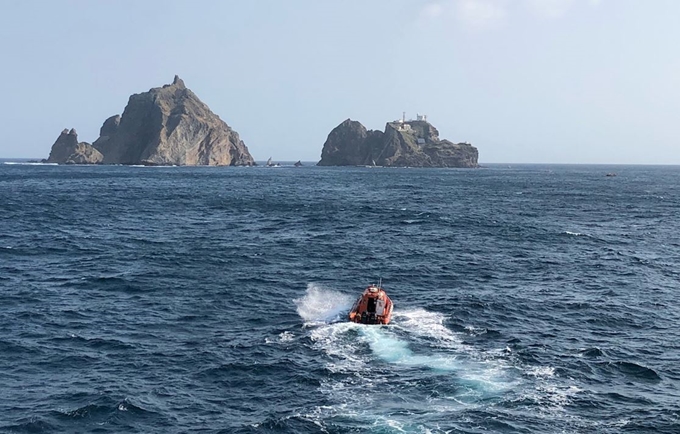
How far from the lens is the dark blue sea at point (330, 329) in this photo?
3531 centimetres

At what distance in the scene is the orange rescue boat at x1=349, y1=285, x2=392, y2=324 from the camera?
51094 mm

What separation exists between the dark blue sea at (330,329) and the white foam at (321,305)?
Result: 29 centimetres

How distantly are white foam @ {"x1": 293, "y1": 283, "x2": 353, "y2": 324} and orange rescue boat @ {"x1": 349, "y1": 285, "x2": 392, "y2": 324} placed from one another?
2.22 meters

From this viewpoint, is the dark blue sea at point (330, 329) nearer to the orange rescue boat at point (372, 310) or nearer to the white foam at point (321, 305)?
the white foam at point (321, 305)

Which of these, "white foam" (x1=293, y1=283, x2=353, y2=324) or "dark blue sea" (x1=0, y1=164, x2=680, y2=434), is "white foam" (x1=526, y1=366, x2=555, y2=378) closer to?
"dark blue sea" (x1=0, y1=164, x2=680, y2=434)

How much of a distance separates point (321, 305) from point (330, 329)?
7.06m

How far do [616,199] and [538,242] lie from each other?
86074 millimetres

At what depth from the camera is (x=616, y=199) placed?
544ft

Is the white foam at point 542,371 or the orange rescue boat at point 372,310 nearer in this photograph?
the white foam at point 542,371

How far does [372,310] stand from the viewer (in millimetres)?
51812

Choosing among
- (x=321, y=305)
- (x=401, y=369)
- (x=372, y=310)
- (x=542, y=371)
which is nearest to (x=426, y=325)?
(x=372, y=310)

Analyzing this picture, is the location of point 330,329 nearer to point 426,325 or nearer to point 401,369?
point 426,325

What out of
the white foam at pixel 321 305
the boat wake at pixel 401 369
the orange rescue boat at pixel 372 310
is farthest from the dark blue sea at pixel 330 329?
the orange rescue boat at pixel 372 310

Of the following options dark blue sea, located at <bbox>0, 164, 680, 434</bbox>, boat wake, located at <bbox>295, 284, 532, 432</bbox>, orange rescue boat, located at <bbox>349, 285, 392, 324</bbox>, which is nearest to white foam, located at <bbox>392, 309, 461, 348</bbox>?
boat wake, located at <bbox>295, 284, 532, 432</bbox>
